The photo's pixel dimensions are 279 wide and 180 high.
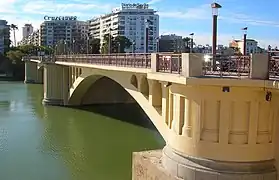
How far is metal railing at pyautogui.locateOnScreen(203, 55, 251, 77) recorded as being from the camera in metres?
11.1

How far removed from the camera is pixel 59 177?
1862cm

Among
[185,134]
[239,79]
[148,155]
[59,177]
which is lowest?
[59,177]

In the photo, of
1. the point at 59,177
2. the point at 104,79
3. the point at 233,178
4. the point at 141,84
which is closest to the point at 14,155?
the point at 59,177

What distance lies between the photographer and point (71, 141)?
26.6 meters

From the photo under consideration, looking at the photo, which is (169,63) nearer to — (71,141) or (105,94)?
(71,141)

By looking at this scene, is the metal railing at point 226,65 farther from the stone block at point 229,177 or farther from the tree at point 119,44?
the tree at point 119,44

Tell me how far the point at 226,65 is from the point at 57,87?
34010mm

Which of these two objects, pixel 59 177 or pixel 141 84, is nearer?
pixel 59 177

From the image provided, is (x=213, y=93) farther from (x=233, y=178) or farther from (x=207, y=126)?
(x=233, y=178)

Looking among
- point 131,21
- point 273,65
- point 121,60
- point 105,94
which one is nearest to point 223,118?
point 273,65

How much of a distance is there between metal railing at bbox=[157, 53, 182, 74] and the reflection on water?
645cm

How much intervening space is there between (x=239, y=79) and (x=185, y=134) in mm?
2527

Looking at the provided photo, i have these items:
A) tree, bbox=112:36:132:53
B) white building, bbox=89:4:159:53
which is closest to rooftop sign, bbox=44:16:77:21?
white building, bbox=89:4:159:53

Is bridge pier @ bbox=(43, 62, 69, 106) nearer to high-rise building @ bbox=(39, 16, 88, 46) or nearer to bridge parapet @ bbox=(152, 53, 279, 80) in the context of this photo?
bridge parapet @ bbox=(152, 53, 279, 80)
